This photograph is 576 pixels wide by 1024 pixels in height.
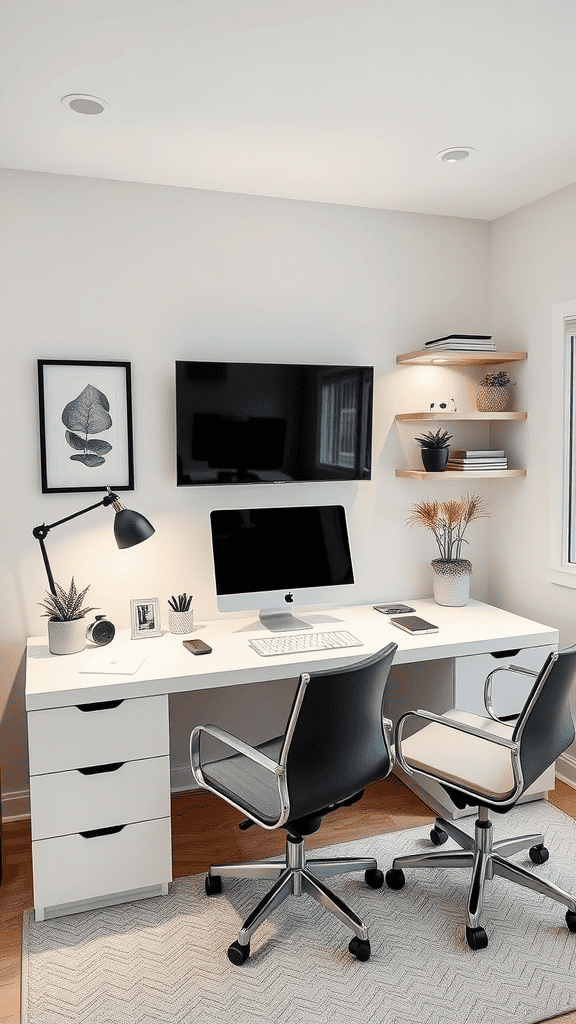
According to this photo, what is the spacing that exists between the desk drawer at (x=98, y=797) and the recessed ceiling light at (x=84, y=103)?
2056 mm

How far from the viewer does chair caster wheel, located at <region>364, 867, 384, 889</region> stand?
2.43m

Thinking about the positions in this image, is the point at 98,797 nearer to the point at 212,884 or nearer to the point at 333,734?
the point at 212,884

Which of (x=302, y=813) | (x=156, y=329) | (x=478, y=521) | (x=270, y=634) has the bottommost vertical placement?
(x=302, y=813)

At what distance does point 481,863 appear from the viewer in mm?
2311

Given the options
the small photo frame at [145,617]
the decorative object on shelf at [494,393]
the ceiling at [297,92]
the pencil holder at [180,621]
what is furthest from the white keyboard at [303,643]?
the ceiling at [297,92]

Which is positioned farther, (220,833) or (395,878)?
(220,833)

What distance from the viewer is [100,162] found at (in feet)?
8.82

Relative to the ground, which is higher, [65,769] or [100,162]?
[100,162]

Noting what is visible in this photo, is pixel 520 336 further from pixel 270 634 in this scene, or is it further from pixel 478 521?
pixel 270 634

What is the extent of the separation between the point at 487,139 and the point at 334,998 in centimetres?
273

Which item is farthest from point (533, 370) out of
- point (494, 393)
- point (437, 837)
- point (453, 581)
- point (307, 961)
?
point (307, 961)

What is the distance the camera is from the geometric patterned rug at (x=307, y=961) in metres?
1.92

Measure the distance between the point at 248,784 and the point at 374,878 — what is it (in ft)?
2.06

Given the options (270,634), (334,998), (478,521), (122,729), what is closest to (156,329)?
(270,634)
